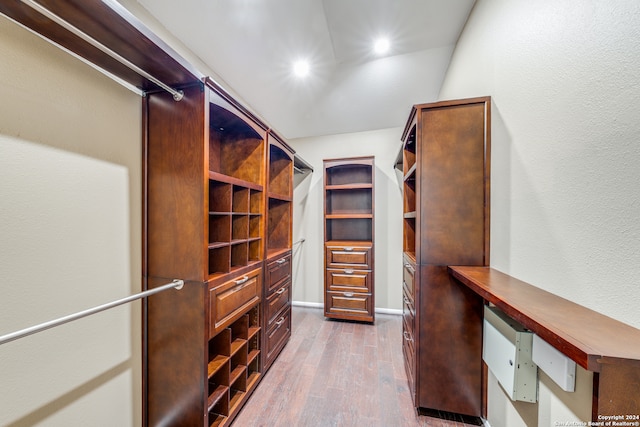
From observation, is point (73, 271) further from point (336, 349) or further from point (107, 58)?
point (336, 349)

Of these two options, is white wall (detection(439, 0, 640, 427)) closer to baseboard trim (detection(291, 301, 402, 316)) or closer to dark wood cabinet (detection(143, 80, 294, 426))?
dark wood cabinet (detection(143, 80, 294, 426))

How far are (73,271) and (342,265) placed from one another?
238 cm

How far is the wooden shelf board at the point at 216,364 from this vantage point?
1389 mm

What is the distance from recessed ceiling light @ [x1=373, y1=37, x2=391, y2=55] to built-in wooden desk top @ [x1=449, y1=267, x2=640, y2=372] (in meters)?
2.07

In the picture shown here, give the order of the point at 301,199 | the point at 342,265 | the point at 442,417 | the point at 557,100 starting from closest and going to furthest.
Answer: the point at 557,100, the point at 442,417, the point at 342,265, the point at 301,199

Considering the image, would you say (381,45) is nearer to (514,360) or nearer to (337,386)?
(514,360)

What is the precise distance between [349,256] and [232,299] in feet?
5.49

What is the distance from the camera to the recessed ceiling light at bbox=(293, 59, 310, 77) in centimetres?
222

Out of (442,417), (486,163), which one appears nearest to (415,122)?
(486,163)

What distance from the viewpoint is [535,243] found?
3.39 feet

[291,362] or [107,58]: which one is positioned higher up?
[107,58]

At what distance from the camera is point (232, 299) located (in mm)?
1541

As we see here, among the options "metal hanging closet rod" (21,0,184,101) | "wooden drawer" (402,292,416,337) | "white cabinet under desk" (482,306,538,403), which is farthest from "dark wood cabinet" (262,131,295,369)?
"white cabinet under desk" (482,306,538,403)

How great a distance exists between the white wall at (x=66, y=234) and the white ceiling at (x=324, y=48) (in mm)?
829
